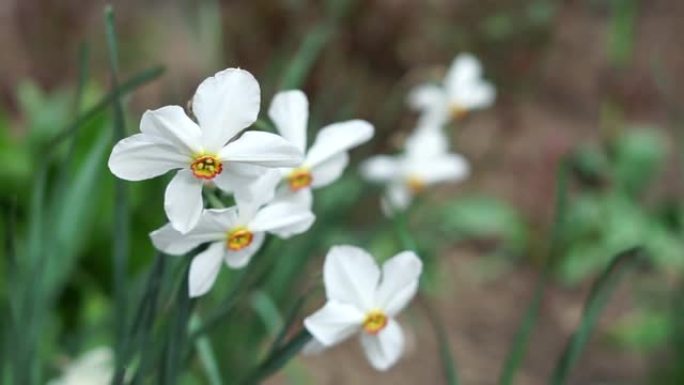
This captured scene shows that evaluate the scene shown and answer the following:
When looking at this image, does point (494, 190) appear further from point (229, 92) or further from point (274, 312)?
point (229, 92)

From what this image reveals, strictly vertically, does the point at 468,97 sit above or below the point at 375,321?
below

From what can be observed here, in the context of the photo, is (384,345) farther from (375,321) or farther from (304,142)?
(304,142)

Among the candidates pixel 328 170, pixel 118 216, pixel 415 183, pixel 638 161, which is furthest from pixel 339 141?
pixel 638 161

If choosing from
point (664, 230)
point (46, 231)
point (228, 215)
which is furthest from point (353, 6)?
point (228, 215)

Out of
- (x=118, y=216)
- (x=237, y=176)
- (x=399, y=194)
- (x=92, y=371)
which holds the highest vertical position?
(x=237, y=176)

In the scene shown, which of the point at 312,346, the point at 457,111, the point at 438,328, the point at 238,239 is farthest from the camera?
the point at 457,111

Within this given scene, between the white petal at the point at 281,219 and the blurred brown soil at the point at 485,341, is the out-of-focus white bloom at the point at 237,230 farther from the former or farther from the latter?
the blurred brown soil at the point at 485,341

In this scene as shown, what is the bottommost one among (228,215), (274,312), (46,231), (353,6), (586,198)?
(586,198)

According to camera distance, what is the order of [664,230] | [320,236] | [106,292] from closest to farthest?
[320,236] → [106,292] → [664,230]
